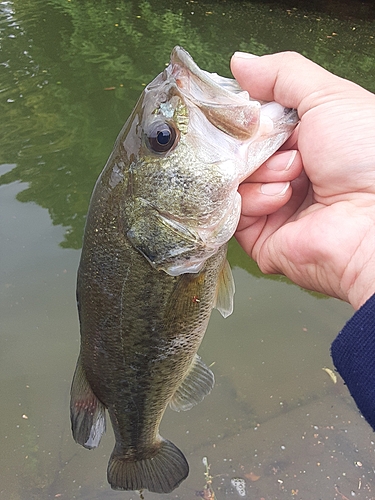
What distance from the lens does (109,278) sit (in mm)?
1659

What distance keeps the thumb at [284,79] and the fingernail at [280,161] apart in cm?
16

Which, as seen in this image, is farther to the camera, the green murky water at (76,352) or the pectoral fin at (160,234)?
the green murky water at (76,352)

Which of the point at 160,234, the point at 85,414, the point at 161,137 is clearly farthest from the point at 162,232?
the point at 85,414

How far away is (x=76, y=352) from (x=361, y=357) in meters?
2.66

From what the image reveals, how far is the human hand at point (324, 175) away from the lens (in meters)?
1.62

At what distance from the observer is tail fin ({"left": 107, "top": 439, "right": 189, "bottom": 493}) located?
6.67 feet

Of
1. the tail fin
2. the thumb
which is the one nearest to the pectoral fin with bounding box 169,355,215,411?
the tail fin

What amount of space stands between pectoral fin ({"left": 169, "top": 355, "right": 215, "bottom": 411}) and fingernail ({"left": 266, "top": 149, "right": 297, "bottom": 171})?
0.91 meters

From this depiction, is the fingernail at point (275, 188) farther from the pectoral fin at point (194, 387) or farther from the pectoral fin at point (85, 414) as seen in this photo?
the pectoral fin at point (85, 414)

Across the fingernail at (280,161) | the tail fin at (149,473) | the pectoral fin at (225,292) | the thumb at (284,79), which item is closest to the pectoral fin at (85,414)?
the tail fin at (149,473)

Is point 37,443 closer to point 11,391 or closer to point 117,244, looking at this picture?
point 11,391

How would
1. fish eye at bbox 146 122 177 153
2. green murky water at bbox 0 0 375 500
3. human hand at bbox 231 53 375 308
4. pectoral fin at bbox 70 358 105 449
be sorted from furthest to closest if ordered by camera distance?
green murky water at bbox 0 0 375 500, pectoral fin at bbox 70 358 105 449, human hand at bbox 231 53 375 308, fish eye at bbox 146 122 177 153

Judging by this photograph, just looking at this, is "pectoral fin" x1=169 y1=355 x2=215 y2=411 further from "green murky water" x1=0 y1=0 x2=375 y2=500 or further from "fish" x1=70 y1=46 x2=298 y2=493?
"green murky water" x1=0 y1=0 x2=375 y2=500

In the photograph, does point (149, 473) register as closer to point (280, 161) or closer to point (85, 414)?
point (85, 414)
